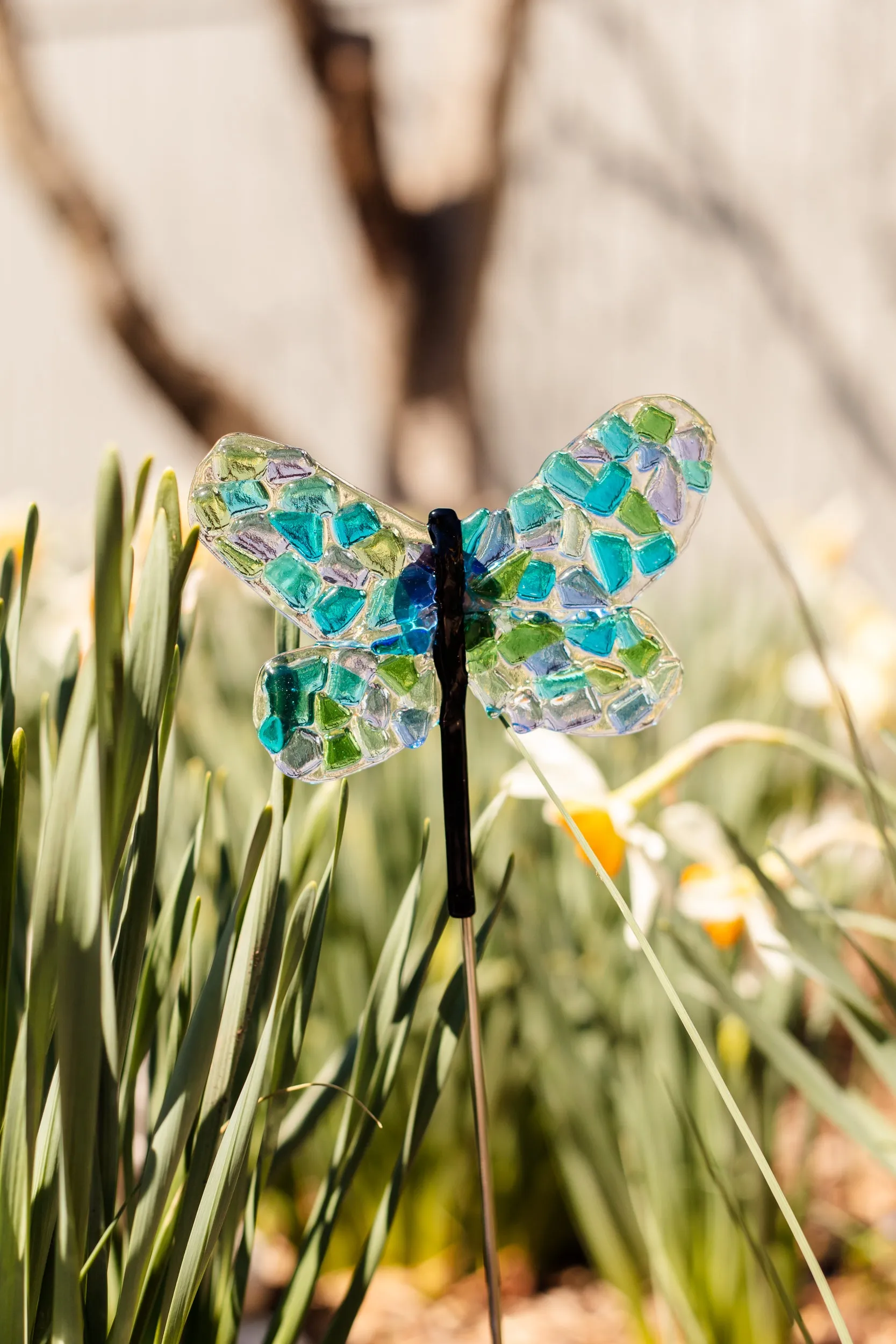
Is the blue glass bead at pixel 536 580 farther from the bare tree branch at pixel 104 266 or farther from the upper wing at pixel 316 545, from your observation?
the bare tree branch at pixel 104 266

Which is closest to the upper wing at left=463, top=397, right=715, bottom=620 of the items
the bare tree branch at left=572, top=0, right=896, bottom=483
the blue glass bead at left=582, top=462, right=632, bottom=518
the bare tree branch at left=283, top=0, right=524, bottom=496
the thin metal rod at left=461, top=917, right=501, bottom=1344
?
the blue glass bead at left=582, top=462, right=632, bottom=518

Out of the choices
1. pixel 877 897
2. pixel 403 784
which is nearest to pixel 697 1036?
pixel 403 784

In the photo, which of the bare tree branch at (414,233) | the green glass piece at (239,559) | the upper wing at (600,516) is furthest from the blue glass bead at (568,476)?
the bare tree branch at (414,233)

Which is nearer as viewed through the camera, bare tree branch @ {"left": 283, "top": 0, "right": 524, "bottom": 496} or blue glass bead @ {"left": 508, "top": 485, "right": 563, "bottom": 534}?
blue glass bead @ {"left": 508, "top": 485, "right": 563, "bottom": 534}

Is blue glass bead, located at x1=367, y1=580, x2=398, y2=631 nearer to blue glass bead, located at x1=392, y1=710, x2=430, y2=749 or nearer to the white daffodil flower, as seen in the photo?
blue glass bead, located at x1=392, y1=710, x2=430, y2=749

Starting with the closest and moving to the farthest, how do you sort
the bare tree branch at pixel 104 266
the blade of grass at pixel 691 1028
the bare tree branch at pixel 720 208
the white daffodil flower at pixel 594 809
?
the blade of grass at pixel 691 1028, the white daffodil flower at pixel 594 809, the bare tree branch at pixel 104 266, the bare tree branch at pixel 720 208

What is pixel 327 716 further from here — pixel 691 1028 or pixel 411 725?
pixel 691 1028

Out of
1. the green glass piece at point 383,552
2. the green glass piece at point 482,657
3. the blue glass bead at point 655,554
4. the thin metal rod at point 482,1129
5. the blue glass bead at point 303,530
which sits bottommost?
the thin metal rod at point 482,1129

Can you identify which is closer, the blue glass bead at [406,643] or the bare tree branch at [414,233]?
the blue glass bead at [406,643]
